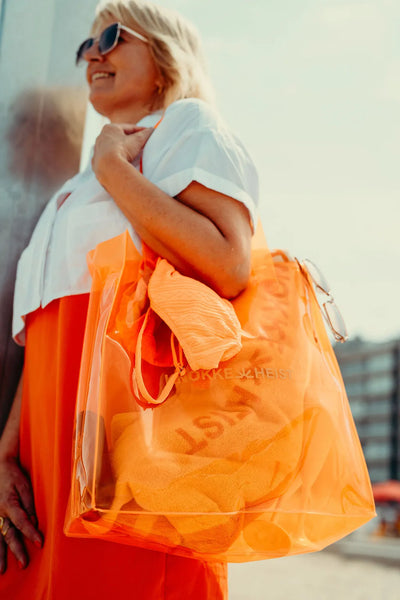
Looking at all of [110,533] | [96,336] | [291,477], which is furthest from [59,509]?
[291,477]

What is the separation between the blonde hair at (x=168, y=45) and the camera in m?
1.81

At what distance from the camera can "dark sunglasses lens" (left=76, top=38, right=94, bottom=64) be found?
1940mm

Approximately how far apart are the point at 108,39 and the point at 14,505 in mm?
1291

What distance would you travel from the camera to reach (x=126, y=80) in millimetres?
1824

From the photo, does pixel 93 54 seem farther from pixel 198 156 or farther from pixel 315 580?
pixel 315 580

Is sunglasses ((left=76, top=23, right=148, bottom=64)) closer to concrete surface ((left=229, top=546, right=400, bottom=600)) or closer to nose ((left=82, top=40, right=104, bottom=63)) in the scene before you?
nose ((left=82, top=40, right=104, bottom=63))

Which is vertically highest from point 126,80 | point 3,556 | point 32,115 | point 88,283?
point 126,80

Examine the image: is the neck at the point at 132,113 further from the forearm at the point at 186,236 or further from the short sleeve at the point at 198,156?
the forearm at the point at 186,236

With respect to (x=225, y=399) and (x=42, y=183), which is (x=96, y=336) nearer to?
(x=225, y=399)

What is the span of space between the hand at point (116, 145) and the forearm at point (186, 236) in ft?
0.35

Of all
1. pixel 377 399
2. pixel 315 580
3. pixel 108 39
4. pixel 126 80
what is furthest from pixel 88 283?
pixel 377 399

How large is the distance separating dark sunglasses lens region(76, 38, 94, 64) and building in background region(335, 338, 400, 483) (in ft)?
204

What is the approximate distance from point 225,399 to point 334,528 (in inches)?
12.2

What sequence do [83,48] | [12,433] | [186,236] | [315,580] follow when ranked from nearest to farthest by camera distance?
[186,236] → [12,433] → [83,48] → [315,580]
